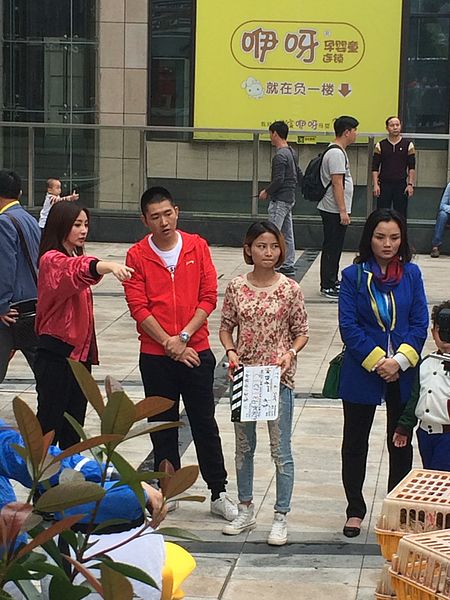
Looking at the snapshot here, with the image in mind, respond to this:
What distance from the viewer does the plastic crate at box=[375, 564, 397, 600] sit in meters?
5.12

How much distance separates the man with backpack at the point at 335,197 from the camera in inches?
510

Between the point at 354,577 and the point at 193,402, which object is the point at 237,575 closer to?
the point at 354,577

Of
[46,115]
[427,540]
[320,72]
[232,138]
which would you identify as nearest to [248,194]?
[232,138]

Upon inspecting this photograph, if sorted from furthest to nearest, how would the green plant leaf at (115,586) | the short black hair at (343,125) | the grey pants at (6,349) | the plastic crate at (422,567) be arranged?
the short black hair at (343,125), the grey pants at (6,349), the plastic crate at (422,567), the green plant leaf at (115,586)

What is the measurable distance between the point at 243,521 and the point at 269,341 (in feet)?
3.07

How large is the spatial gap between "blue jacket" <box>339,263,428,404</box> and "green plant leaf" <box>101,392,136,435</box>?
394cm

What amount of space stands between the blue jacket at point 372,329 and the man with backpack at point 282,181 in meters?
8.06

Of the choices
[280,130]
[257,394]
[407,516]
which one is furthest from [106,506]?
[280,130]

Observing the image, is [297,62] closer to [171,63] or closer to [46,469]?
[171,63]

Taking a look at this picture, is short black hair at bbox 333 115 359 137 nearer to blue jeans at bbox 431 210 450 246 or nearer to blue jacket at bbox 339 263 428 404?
blue jeans at bbox 431 210 450 246

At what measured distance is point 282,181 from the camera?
47.2ft

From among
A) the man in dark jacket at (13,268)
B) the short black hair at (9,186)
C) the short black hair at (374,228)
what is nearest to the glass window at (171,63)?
the short black hair at (9,186)

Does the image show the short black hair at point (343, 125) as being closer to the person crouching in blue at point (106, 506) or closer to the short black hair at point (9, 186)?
the short black hair at point (9, 186)

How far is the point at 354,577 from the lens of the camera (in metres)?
5.74
